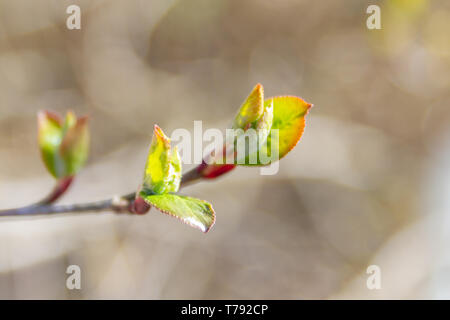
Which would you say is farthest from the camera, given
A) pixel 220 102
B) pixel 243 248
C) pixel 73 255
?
pixel 220 102

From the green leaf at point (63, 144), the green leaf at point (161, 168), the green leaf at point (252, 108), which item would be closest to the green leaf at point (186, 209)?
the green leaf at point (161, 168)

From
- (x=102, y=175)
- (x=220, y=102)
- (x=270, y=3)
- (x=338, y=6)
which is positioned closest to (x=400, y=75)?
(x=338, y=6)

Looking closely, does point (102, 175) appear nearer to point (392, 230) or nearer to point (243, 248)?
point (243, 248)

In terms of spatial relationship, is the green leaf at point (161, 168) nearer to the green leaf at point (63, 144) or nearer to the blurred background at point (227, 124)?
the green leaf at point (63, 144)

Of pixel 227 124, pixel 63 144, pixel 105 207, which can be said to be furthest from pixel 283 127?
pixel 227 124

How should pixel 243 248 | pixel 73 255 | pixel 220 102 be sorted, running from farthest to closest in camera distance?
pixel 220 102 < pixel 243 248 < pixel 73 255

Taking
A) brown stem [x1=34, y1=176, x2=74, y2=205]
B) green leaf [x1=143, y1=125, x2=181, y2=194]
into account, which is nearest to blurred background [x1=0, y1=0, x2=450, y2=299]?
brown stem [x1=34, y1=176, x2=74, y2=205]

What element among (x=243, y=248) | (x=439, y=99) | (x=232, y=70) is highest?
(x=232, y=70)

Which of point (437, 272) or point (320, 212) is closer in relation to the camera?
point (437, 272)
